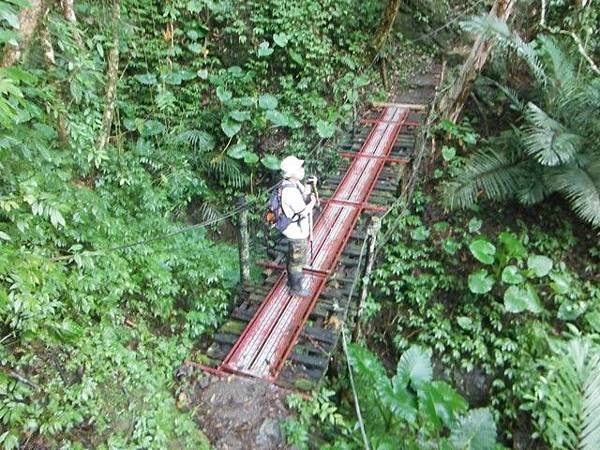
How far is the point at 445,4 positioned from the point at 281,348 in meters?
11.5

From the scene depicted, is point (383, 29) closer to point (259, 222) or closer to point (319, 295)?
point (259, 222)

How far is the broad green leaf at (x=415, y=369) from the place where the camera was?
434cm

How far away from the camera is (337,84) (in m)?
8.55

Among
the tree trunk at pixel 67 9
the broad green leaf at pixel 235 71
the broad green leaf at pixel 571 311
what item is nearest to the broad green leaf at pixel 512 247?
the broad green leaf at pixel 571 311

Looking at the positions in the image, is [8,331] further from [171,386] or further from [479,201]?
[479,201]

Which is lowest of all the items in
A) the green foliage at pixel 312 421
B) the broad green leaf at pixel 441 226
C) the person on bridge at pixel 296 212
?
the green foliage at pixel 312 421

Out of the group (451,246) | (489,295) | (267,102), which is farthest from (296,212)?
(267,102)

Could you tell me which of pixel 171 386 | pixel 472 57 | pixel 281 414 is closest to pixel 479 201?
pixel 472 57

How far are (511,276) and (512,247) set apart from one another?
39cm

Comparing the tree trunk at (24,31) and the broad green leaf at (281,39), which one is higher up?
the broad green leaf at (281,39)

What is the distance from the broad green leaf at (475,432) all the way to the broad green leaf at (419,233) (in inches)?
110

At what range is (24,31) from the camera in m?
3.96

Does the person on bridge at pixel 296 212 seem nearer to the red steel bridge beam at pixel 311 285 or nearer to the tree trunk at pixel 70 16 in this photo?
the red steel bridge beam at pixel 311 285

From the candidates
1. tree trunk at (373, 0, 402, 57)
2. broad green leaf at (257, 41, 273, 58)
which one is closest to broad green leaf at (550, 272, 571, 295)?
broad green leaf at (257, 41, 273, 58)
